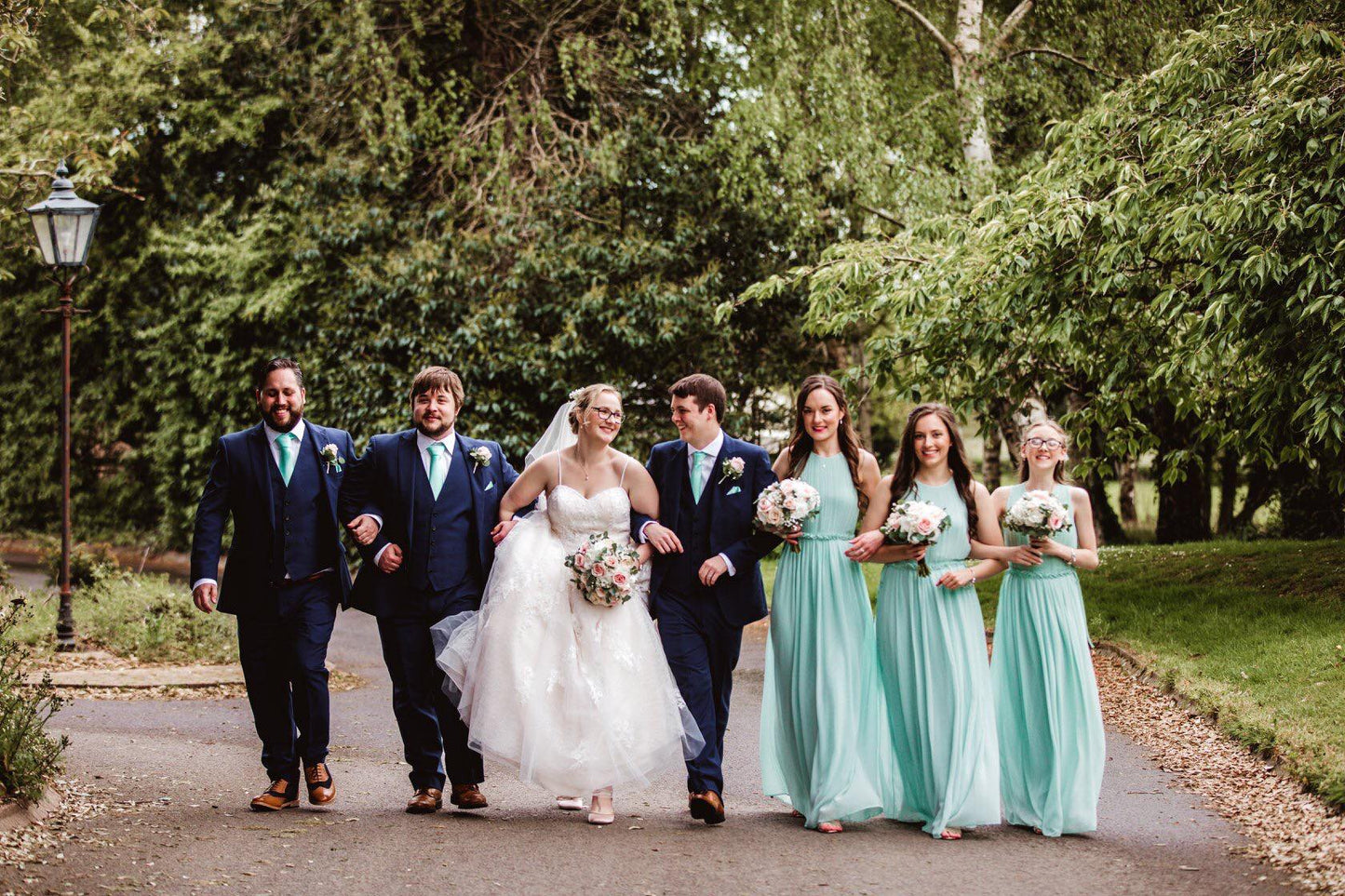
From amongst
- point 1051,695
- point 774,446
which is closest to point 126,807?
point 1051,695

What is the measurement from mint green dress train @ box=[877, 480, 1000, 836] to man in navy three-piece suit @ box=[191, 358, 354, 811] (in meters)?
2.84

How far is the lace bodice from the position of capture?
6680 millimetres

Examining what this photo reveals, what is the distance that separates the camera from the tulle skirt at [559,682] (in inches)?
251

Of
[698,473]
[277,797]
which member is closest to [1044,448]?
[698,473]

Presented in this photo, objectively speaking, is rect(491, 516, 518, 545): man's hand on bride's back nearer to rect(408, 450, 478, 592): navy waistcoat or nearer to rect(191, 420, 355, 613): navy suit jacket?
rect(408, 450, 478, 592): navy waistcoat

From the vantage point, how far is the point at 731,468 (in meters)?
6.58

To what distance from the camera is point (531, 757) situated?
635cm

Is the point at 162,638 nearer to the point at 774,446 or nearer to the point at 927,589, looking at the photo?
the point at 927,589

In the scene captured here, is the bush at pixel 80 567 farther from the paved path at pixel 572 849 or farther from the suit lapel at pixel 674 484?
the suit lapel at pixel 674 484

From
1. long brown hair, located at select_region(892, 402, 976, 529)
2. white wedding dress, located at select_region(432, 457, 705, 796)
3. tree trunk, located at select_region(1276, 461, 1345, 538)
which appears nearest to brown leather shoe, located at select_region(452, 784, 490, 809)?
white wedding dress, located at select_region(432, 457, 705, 796)

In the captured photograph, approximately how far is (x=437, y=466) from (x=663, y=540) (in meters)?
1.24

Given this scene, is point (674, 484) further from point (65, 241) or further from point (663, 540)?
point (65, 241)

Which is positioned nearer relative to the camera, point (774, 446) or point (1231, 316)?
→ point (1231, 316)

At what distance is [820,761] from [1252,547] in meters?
10.6
